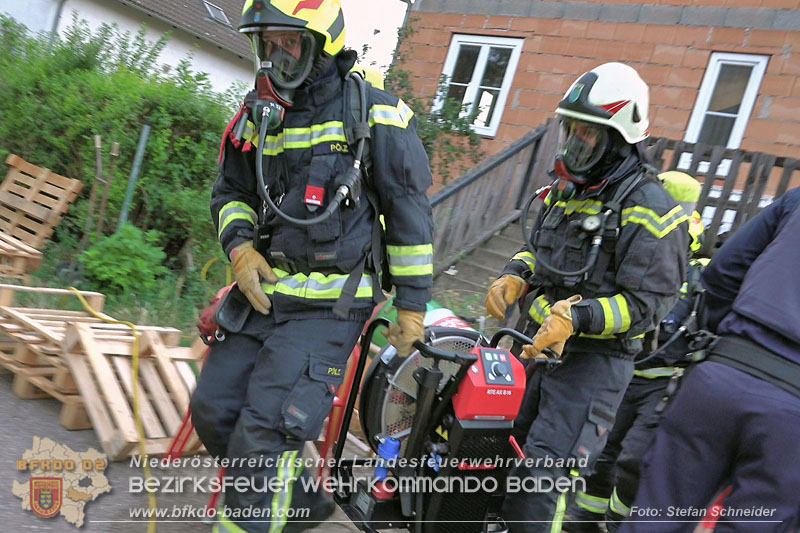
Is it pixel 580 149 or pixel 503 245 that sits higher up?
pixel 580 149

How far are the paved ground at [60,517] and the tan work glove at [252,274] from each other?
1.17m

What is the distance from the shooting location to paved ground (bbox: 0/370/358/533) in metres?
2.74

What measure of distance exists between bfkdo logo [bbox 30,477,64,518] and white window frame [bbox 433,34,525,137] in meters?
7.54

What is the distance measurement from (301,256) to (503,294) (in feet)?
3.93

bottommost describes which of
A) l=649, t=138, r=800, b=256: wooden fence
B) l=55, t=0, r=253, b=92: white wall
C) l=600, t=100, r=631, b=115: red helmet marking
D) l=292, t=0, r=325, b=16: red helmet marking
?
l=292, t=0, r=325, b=16: red helmet marking

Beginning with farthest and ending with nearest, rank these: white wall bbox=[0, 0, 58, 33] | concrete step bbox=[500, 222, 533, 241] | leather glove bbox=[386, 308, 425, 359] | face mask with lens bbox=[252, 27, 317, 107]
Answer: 1. white wall bbox=[0, 0, 58, 33]
2. concrete step bbox=[500, 222, 533, 241]
3. leather glove bbox=[386, 308, 425, 359]
4. face mask with lens bbox=[252, 27, 317, 107]

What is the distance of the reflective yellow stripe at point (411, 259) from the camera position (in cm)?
266

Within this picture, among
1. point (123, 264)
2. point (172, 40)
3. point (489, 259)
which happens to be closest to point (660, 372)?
point (489, 259)

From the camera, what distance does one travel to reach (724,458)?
207 cm

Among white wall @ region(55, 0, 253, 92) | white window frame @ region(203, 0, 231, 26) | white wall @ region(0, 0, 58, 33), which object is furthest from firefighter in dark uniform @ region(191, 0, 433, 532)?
white window frame @ region(203, 0, 231, 26)

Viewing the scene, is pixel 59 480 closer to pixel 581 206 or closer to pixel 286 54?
pixel 286 54

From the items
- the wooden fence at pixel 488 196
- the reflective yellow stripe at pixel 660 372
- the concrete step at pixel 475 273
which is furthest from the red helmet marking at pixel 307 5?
the concrete step at pixel 475 273

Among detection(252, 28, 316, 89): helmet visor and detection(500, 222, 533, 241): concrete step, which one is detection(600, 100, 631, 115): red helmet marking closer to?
detection(252, 28, 316, 89): helmet visor

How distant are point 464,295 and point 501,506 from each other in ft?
12.9
